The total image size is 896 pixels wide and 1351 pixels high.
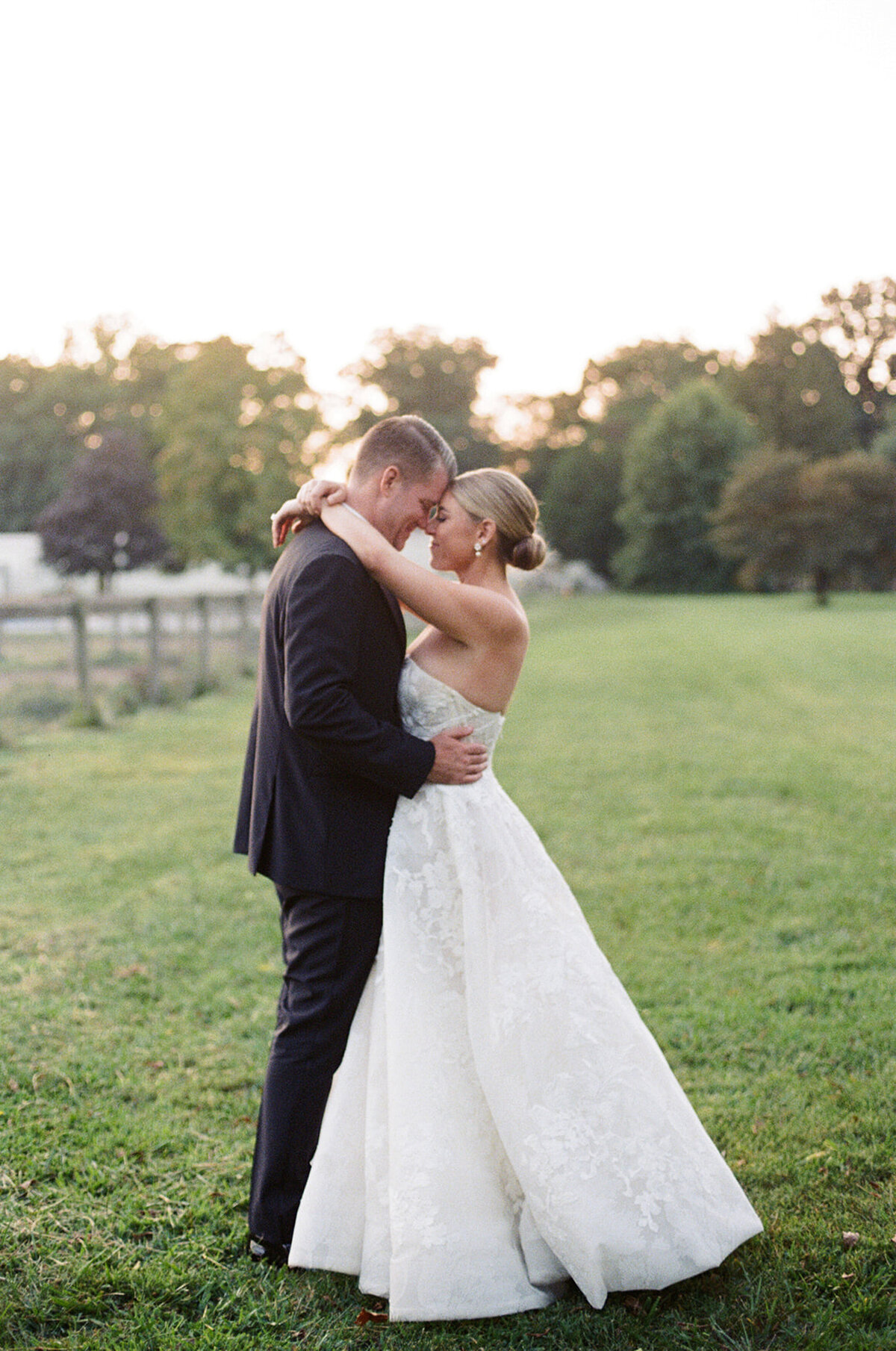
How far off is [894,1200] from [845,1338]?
29.1 inches

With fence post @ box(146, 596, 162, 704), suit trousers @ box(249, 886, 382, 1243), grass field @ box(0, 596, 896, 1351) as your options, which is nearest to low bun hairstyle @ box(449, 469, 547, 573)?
suit trousers @ box(249, 886, 382, 1243)

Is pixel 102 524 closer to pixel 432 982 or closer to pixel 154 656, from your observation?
pixel 154 656

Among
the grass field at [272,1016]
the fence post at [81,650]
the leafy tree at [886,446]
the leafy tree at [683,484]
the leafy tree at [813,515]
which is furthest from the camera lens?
the leafy tree at [683,484]

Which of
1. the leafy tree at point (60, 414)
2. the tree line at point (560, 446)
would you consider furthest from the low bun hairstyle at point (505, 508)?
the leafy tree at point (60, 414)

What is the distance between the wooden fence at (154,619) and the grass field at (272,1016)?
1372 millimetres

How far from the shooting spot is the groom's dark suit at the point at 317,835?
2977 mm

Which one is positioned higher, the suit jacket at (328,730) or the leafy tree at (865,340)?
the leafy tree at (865,340)

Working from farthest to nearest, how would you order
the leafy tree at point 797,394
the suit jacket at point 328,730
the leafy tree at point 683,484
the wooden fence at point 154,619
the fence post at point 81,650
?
the leafy tree at point 797,394 → the leafy tree at point 683,484 → the fence post at point 81,650 → the wooden fence at point 154,619 → the suit jacket at point 328,730

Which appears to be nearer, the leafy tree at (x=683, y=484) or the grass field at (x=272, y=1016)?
the grass field at (x=272, y=1016)

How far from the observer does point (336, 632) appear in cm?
291

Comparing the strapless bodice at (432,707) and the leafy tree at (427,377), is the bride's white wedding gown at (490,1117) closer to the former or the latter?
the strapless bodice at (432,707)

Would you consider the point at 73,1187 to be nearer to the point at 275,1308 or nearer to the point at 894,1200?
the point at 275,1308

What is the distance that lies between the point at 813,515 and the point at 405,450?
4830 cm

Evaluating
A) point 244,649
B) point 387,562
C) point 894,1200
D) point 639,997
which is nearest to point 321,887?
point 387,562
